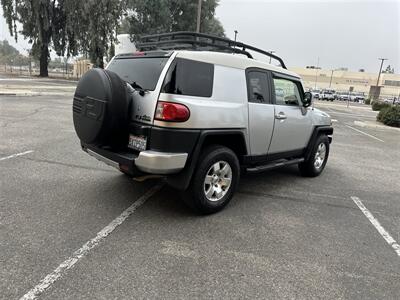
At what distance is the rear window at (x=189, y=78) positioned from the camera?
12.0 feet

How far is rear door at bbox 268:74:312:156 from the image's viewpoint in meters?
5.00

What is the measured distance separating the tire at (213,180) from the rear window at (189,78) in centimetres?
70

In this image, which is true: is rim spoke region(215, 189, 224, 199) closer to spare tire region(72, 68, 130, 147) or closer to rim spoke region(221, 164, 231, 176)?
rim spoke region(221, 164, 231, 176)

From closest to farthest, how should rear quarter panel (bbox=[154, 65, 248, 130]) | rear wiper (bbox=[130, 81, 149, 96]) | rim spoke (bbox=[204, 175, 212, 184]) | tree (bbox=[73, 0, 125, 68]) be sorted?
rear quarter panel (bbox=[154, 65, 248, 130]), rear wiper (bbox=[130, 81, 149, 96]), rim spoke (bbox=[204, 175, 212, 184]), tree (bbox=[73, 0, 125, 68])

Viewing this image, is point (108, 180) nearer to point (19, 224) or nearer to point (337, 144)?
point (19, 224)

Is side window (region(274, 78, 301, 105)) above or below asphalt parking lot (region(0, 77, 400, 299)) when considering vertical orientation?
above

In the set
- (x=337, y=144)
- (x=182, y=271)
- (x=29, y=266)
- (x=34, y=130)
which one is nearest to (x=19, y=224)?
(x=29, y=266)

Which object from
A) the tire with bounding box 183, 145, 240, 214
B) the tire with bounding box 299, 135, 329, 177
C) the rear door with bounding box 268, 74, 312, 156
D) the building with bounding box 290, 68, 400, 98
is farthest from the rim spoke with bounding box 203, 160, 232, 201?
the building with bounding box 290, 68, 400, 98

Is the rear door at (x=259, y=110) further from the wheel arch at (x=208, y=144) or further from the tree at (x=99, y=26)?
the tree at (x=99, y=26)

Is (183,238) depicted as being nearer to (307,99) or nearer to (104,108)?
(104,108)

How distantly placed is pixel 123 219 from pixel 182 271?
3.95 ft

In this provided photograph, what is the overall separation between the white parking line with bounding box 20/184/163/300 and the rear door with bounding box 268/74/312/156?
7.13 feet

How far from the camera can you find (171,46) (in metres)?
4.41

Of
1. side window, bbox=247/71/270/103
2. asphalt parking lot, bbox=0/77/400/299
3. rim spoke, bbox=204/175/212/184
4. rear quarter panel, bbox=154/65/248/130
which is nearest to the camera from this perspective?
asphalt parking lot, bbox=0/77/400/299
